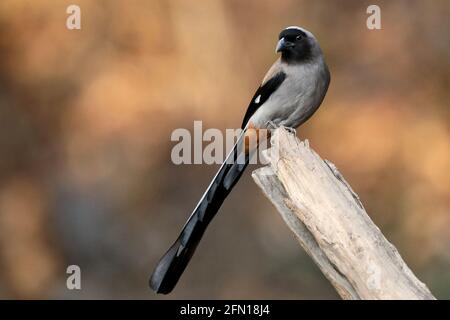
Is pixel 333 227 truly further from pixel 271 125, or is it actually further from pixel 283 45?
pixel 283 45

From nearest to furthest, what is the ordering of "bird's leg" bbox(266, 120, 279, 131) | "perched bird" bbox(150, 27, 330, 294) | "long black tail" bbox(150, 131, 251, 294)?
1. "long black tail" bbox(150, 131, 251, 294)
2. "perched bird" bbox(150, 27, 330, 294)
3. "bird's leg" bbox(266, 120, 279, 131)

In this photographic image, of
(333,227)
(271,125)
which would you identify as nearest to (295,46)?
(271,125)

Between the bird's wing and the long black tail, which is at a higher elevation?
the bird's wing

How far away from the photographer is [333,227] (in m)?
2.35

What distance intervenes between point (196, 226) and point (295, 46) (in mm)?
924

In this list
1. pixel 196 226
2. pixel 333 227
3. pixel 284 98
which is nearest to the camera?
pixel 333 227

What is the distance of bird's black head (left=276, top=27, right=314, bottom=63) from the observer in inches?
136

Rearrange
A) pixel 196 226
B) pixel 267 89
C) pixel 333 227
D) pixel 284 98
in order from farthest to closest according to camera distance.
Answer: pixel 267 89
pixel 284 98
pixel 196 226
pixel 333 227

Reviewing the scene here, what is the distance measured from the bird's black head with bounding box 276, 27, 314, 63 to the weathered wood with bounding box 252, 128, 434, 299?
85 cm

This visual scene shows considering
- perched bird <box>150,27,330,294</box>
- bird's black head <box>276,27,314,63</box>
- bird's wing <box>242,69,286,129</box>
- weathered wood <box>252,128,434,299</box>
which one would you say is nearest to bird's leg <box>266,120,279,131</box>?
perched bird <box>150,27,330,294</box>

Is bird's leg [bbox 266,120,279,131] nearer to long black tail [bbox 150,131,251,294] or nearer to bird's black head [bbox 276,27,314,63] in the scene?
long black tail [bbox 150,131,251,294]

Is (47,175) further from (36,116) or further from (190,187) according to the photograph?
(190,187)

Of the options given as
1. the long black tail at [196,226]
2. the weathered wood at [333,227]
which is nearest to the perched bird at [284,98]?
the long black tail at [196,226]
